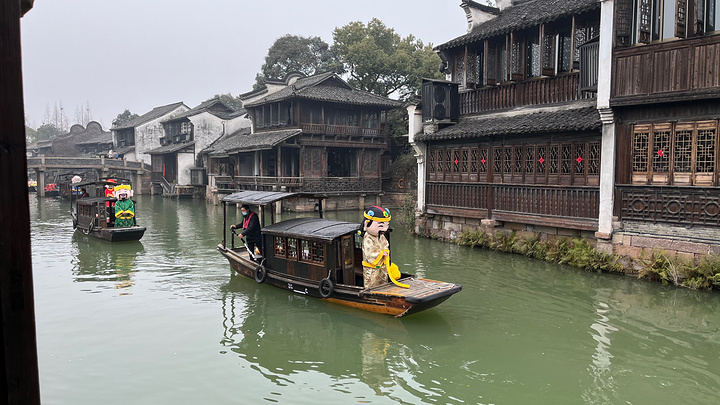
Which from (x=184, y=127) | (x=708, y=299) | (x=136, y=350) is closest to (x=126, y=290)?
(x=136, y=350)

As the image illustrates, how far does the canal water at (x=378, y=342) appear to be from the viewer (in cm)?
714

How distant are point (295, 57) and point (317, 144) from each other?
66.3 feet

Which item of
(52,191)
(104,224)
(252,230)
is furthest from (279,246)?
(52,191)

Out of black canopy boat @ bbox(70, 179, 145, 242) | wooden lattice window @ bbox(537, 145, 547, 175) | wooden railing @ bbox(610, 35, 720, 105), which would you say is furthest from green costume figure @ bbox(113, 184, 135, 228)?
wooden railing @ bbox(610, 35, 720, 105)

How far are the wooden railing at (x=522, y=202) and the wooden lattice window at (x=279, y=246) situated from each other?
752 centimetres

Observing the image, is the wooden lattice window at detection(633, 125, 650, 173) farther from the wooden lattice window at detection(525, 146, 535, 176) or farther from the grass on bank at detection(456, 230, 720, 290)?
the wooden lattice window at detection(525, 146, 535, 176)

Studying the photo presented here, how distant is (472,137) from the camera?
1736 centimetres

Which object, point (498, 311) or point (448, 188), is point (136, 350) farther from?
point (448, 188)

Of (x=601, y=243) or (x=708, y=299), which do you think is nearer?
(x=708, y=299)

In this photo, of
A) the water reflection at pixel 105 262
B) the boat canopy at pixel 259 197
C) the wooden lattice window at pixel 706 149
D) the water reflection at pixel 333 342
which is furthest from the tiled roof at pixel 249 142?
the wooden lattice window at pixel 706 149

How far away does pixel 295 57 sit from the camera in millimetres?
49250

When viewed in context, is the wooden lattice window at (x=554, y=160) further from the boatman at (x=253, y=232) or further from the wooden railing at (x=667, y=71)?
the boatman at (x=253, y=232)

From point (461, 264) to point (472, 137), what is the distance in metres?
4.55

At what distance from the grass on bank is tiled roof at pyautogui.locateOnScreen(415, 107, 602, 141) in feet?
10.0
